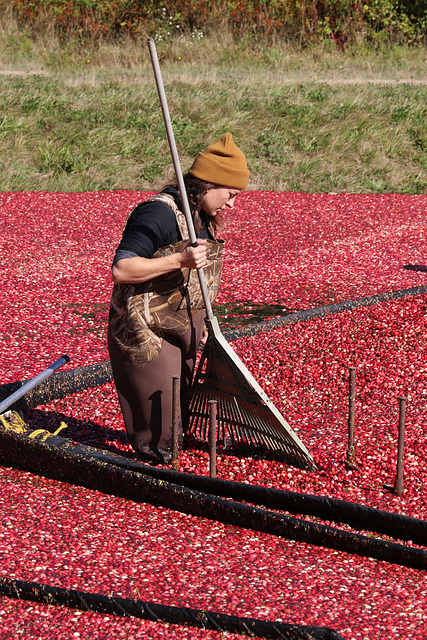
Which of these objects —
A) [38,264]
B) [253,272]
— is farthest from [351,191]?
[38,264]

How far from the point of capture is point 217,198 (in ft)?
12.5

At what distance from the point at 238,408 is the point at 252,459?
0.92 feet

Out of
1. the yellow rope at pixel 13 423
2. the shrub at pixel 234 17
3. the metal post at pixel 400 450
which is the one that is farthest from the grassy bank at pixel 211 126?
the metal post at pixel 400 450

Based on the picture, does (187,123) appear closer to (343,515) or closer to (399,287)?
(399,287)

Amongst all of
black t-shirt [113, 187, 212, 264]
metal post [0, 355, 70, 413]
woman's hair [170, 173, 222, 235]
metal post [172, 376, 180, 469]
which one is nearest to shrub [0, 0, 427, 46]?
metal post [0, 355, 70, 413]

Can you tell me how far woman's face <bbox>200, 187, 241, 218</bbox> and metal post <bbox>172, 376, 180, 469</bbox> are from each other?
0.81 m

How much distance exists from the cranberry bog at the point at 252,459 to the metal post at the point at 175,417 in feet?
0.46

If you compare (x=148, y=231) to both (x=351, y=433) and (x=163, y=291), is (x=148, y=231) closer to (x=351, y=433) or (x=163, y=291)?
(x=163, y=291)

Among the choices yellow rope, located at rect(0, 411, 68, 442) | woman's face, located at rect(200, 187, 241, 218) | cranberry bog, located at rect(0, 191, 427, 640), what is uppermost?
woman's face, located at rect(200, 187, 241, 218)

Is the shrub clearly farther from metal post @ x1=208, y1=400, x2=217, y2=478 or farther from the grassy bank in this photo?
metal post @ x1=208, y1=400, x2=217, y2=478

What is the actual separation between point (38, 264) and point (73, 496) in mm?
5464

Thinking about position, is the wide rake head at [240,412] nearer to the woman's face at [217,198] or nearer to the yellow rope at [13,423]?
the woman's face at [217,198]

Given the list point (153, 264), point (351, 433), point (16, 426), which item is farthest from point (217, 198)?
point (16, 426)

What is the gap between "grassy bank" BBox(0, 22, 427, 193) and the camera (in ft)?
43.7
